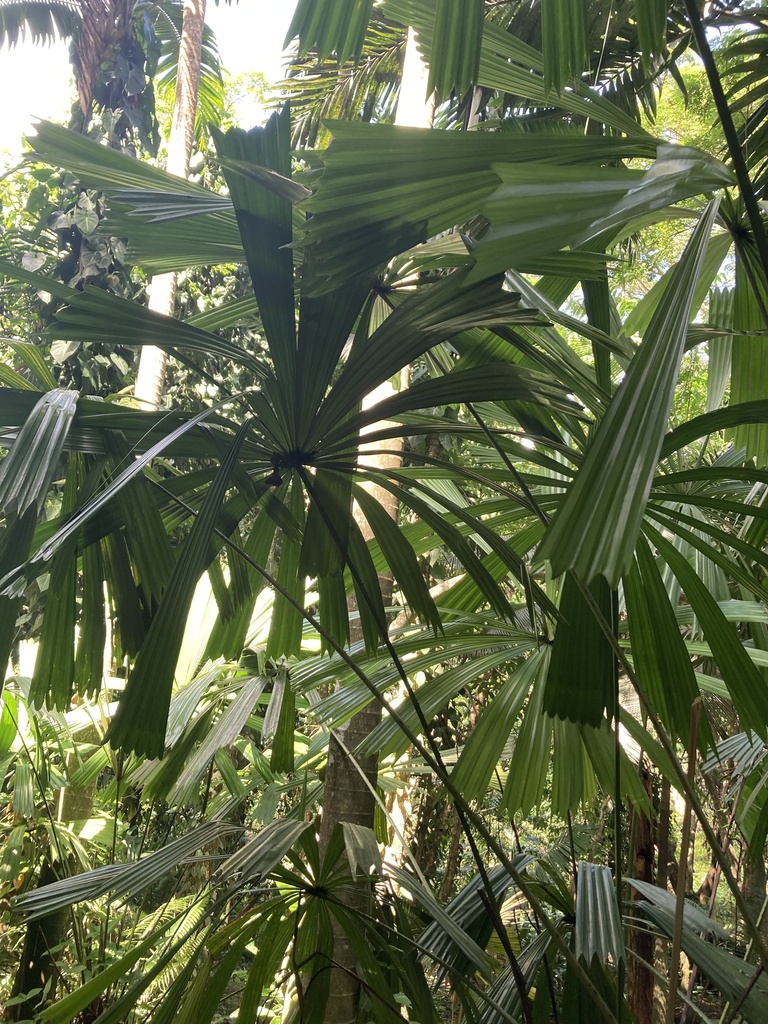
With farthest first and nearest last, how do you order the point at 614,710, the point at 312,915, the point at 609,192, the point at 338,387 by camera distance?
1. the point at 312,915
2. the point at 614,710
3. the point at 338,387
4. the point at 609,192

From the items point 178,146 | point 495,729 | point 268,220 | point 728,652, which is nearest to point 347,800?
point 495,729

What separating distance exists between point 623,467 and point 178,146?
4.01 meters

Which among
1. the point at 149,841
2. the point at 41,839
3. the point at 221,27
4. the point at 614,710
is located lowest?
the point at 149,841

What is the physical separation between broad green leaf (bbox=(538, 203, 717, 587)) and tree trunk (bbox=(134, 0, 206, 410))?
2422 mm

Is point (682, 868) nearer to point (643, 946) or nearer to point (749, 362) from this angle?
point (749, 362)

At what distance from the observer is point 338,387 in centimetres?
82

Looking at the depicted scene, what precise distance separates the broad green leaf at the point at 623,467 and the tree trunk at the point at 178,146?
95.3 inches

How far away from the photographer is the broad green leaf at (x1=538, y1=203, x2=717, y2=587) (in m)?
0.38

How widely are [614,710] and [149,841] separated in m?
3.87

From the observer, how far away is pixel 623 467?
407mm

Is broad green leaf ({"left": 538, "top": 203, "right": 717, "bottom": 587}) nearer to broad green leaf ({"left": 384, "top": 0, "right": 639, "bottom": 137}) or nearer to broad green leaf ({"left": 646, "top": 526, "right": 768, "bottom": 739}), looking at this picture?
broad green leaf ({"left": 384, "top": 0, "right": 639, "bottom": 137})

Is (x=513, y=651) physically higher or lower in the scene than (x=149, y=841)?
higher

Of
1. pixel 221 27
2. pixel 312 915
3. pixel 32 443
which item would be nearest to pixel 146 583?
pixel 32 443

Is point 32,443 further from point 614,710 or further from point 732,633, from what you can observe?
point 732,633
